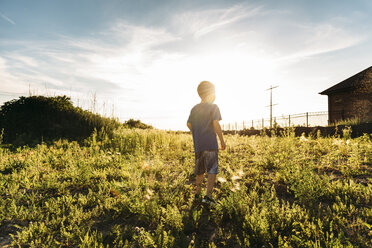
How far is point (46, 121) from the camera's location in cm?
1030

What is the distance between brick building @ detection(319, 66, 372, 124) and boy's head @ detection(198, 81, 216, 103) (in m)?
17.7

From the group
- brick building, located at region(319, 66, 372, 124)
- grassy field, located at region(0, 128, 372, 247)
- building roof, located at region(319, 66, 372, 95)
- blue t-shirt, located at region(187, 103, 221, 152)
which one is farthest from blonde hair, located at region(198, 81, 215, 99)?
building roof, located at region(319, 66, 372, 95)

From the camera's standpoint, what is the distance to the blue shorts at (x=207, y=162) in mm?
A: 3037

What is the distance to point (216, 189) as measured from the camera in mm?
3340

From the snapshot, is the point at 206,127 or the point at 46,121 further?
the point at 46,121

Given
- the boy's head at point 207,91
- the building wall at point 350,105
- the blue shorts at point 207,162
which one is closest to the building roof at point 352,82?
the building wall at point 350,105

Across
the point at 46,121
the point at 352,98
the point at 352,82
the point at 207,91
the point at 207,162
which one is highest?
the point at 352,82

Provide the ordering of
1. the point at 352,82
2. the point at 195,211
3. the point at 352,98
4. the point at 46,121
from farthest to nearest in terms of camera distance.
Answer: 1. the point at 352,82
2. the point at 352,98
3. the point at 46,121
4. the point at 195,211

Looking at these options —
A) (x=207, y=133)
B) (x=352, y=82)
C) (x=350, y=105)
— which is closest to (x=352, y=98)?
(x=350, y=105)

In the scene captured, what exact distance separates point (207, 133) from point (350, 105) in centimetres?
2160

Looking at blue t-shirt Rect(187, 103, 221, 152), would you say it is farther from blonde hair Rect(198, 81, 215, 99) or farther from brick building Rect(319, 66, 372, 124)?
brick building Rect(319, 66, 372, 124)

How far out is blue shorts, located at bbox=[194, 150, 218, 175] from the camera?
9.96 feet

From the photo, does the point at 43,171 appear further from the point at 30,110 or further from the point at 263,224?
the point at 30,110

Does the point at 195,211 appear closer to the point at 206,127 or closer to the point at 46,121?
the point at 206,127
